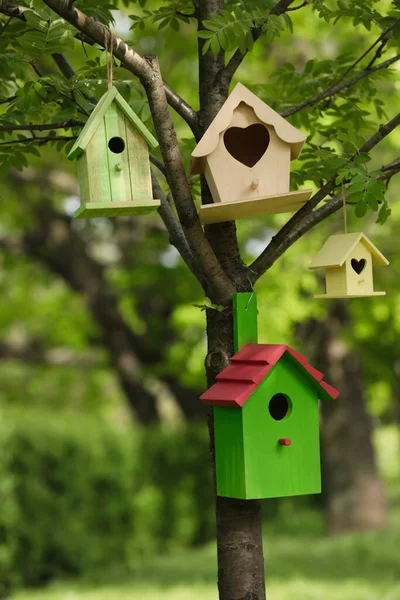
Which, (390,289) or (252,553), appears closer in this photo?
(252,553)

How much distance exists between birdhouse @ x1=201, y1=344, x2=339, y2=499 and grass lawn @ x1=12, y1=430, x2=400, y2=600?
470cm

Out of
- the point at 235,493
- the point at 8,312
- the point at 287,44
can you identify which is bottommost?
the point at 235,493

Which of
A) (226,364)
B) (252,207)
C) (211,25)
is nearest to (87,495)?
(226,364)

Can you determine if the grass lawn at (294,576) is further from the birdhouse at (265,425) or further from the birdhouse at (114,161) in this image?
the birdhouse at (114,161)

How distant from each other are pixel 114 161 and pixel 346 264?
1001mm

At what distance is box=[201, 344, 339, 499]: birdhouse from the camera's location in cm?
305

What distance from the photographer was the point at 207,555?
11.8 m

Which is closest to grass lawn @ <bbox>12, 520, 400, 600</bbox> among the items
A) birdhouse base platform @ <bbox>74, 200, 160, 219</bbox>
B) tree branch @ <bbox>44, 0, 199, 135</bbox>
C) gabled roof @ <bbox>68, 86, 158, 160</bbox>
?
birdhouse base platform @ <bbox>74, 200, 160, 219</bbox>

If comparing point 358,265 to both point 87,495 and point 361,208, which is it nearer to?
point 361,208

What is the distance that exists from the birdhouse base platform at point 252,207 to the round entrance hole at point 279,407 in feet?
2.33

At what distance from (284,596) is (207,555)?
4.27 meters

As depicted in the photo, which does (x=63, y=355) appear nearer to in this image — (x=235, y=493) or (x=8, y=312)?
(x=8, y=312)

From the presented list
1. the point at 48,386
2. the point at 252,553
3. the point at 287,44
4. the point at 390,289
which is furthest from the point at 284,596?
the point at 48,386

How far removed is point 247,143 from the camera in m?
3.35
